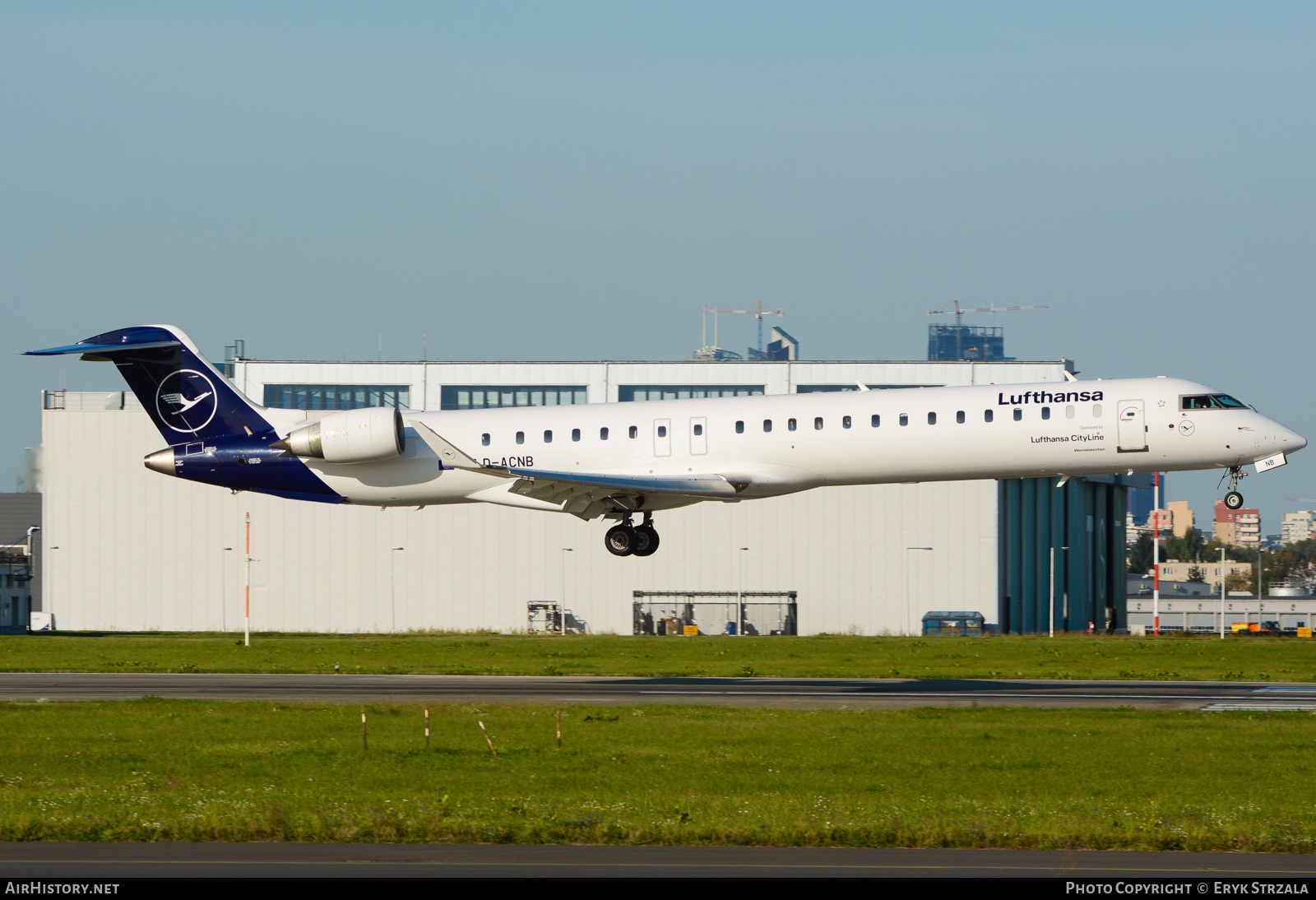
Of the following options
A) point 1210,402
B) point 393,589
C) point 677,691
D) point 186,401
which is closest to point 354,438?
point 186,401

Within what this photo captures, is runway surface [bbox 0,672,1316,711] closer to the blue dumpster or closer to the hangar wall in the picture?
the blue dumpster

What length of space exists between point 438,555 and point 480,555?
2003 millimetres

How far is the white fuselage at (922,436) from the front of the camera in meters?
31.5

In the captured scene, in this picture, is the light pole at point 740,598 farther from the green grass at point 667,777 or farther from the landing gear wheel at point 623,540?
the green grass at point 667,777

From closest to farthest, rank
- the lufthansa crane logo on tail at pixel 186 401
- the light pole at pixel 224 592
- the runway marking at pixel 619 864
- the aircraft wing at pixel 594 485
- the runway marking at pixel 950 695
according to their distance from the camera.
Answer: the runway marking at pixel 619 864
the runway marking at pixel 950 695
the aircraft wing at pixel 594 485
the lufthansa crane logo on tail at pixel 186 401
the light pole at pixel 224 592

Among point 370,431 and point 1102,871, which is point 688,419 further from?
point 1102,871

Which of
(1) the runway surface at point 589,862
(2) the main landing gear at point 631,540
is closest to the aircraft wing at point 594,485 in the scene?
(2) the main landing gear at point 631,540

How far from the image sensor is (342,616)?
71062mm

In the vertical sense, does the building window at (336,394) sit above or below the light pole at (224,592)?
above

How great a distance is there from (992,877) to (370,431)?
23506mm

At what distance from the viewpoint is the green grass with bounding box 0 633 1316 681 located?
4106cm

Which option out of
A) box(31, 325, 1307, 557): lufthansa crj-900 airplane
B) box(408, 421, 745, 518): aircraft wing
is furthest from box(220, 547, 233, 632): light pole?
box(408, 421, 745, 518): aircraft wing

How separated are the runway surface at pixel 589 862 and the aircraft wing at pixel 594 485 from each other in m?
17.4

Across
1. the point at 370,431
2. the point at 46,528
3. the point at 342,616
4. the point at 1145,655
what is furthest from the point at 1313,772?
the point at 46,528
